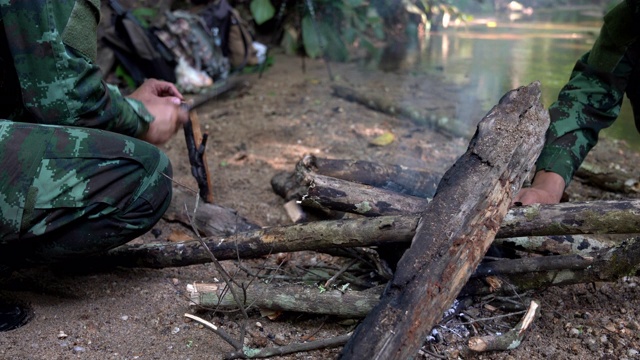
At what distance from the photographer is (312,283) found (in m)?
2.47

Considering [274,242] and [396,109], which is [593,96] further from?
[396,109]

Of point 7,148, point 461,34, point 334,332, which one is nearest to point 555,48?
point 461,34

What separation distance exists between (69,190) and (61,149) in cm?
15

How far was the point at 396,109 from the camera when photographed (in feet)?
17.0

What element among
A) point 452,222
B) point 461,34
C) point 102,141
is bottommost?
point 461,34

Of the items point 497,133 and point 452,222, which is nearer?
point 452,222

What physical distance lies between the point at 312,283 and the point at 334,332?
29 cm

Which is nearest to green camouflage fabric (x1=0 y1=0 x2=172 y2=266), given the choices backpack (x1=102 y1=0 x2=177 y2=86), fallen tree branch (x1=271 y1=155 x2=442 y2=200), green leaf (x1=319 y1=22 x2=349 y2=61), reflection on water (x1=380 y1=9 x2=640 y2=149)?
fallen tree branch (x1=271 y1=155 x2=442 y2=200)

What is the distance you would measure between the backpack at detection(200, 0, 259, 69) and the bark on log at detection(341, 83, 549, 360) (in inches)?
187

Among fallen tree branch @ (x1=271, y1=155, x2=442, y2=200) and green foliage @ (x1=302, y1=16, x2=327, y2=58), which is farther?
green foliage @ (x1=302, y1=16, x2=327, y2=58)

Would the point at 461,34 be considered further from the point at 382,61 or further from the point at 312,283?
the point at 312,283

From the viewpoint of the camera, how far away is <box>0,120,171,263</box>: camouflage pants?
2082 millimetres

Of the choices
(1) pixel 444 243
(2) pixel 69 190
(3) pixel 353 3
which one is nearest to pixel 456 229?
(1) pixel 444 243

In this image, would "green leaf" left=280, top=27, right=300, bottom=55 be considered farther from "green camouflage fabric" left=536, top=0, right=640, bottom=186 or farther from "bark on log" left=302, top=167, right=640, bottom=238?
"bark on log" left=302, top=167, right=640, bottom=238
